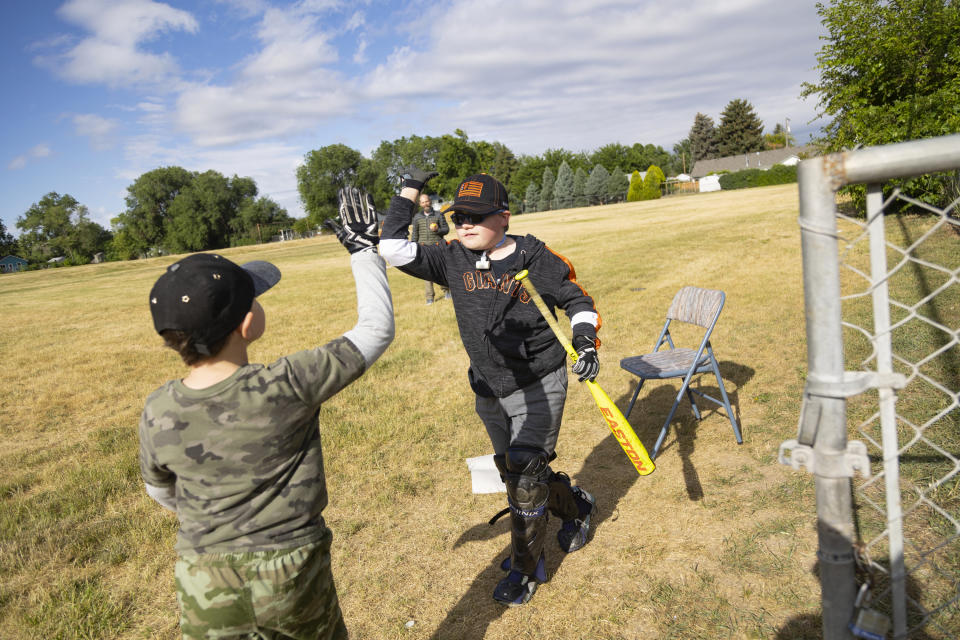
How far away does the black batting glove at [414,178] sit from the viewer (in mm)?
2964

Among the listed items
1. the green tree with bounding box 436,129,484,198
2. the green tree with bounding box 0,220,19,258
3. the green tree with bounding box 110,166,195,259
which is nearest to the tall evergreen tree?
the green tree with bounding box 0,220,19,258

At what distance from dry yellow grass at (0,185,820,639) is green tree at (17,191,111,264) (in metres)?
77.9

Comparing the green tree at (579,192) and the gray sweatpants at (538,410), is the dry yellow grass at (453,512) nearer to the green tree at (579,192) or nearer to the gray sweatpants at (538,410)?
the gray sweatpants at (538,410)

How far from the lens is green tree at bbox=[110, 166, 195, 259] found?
2859 inches

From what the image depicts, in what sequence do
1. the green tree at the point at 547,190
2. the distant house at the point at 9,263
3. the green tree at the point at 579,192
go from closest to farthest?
the green tree at the point at 579,192 → the green tree at the point at 547,190 → the distant house at the point at 9,263

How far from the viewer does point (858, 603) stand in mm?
1551

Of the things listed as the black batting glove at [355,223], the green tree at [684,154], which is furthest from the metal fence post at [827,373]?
the green tree at [684,154]

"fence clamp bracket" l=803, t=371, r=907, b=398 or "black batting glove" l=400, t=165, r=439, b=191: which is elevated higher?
"black batting glove" l=400, t=165, r=439, b=191

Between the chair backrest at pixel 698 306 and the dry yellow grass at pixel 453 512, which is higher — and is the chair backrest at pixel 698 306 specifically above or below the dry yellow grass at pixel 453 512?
above

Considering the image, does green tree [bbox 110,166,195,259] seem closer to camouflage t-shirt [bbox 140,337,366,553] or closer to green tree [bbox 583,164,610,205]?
green tree [bbox 583,164,610,205]

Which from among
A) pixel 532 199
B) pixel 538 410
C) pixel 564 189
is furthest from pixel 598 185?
pixel 538 410

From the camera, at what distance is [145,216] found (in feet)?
242

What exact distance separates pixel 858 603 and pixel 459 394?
19.0 feet

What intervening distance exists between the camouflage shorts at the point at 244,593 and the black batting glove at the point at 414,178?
72.3 inches
